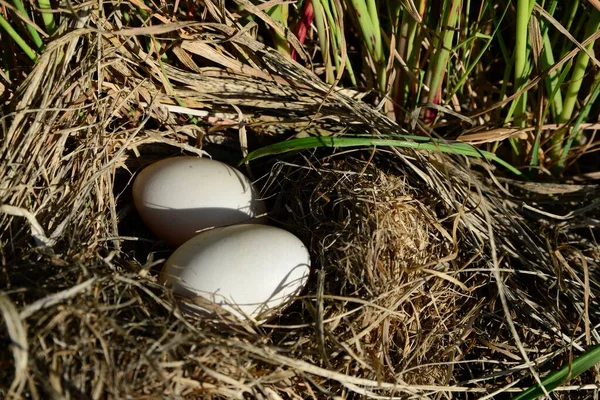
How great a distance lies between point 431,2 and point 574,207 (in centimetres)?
49

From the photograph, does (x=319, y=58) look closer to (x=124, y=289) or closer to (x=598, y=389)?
(x=124, y=289)

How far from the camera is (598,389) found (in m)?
0.99

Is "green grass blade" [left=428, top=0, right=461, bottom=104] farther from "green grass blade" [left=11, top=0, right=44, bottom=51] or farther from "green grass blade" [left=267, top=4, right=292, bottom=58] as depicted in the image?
"green grass blade" [left=11, top=0, right=44, bottom=51]

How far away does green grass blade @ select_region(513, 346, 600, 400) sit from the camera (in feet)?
3.09

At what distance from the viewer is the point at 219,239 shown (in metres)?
0.96

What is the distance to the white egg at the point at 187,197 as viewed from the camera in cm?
104

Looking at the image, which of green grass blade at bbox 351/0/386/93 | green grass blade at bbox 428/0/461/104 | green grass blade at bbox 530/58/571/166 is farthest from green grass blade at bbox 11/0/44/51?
green grass blade at bbox 530/58/571/166

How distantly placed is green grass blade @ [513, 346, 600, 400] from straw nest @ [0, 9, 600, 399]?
3 cm

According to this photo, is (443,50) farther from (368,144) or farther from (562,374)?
(562,374)

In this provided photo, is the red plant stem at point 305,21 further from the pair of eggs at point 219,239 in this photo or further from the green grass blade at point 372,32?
the pair of eggs at point 219,239

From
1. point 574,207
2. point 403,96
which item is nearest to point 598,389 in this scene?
point 574,207

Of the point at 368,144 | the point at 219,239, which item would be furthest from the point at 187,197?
the point at 368,144

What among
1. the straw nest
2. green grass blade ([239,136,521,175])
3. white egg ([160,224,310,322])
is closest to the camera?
the straw nest

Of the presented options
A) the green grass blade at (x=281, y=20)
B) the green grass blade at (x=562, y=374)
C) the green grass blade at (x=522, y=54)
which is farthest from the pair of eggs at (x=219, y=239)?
the green grass blade at (x=522, y=54)
